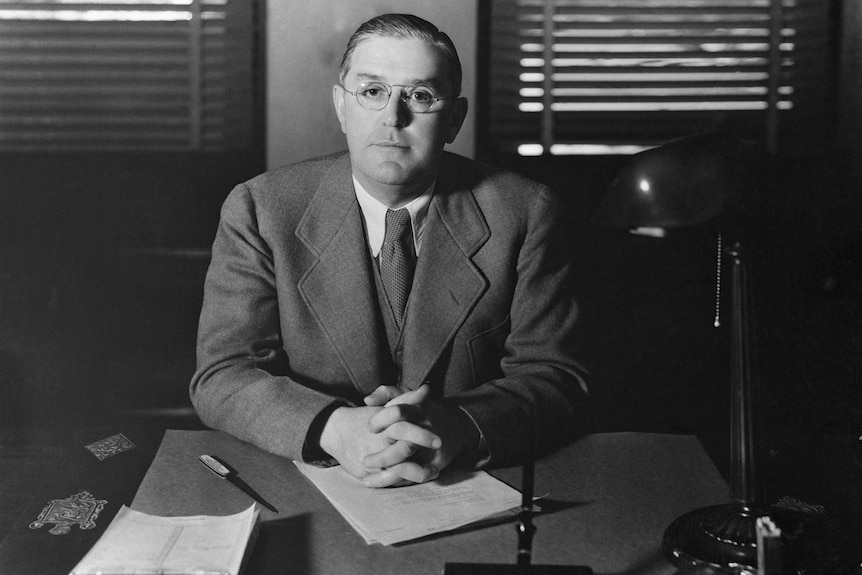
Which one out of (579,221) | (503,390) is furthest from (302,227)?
(579,221)

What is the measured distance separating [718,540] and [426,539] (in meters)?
0.37

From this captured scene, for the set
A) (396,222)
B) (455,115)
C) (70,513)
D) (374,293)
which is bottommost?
(70,513)

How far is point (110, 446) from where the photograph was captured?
136 cm

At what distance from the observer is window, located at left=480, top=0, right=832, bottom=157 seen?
201cm

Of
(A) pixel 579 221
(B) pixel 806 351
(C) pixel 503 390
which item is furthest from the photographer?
(A) pixel 579 221

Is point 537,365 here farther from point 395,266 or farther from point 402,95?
point 402,95

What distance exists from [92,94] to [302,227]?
2.55ft

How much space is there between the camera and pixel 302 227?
5.63 ft

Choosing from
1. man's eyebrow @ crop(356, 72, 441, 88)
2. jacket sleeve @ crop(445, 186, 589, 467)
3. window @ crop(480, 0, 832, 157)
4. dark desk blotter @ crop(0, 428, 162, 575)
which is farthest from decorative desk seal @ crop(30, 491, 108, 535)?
window @ crop(480, 0, 832, 157)

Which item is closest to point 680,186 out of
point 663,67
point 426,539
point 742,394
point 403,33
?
point 742,394

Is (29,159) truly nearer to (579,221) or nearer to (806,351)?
(579,221)

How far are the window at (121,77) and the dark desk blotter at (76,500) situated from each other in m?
0.92

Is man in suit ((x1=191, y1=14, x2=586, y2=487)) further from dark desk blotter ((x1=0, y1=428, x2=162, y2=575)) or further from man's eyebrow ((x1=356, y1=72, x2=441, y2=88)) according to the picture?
dark desk blotter ((x1=0, y1=428, x2=162, y2=575))

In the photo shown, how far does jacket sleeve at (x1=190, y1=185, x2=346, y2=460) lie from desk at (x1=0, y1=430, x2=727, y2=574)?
59 mm
